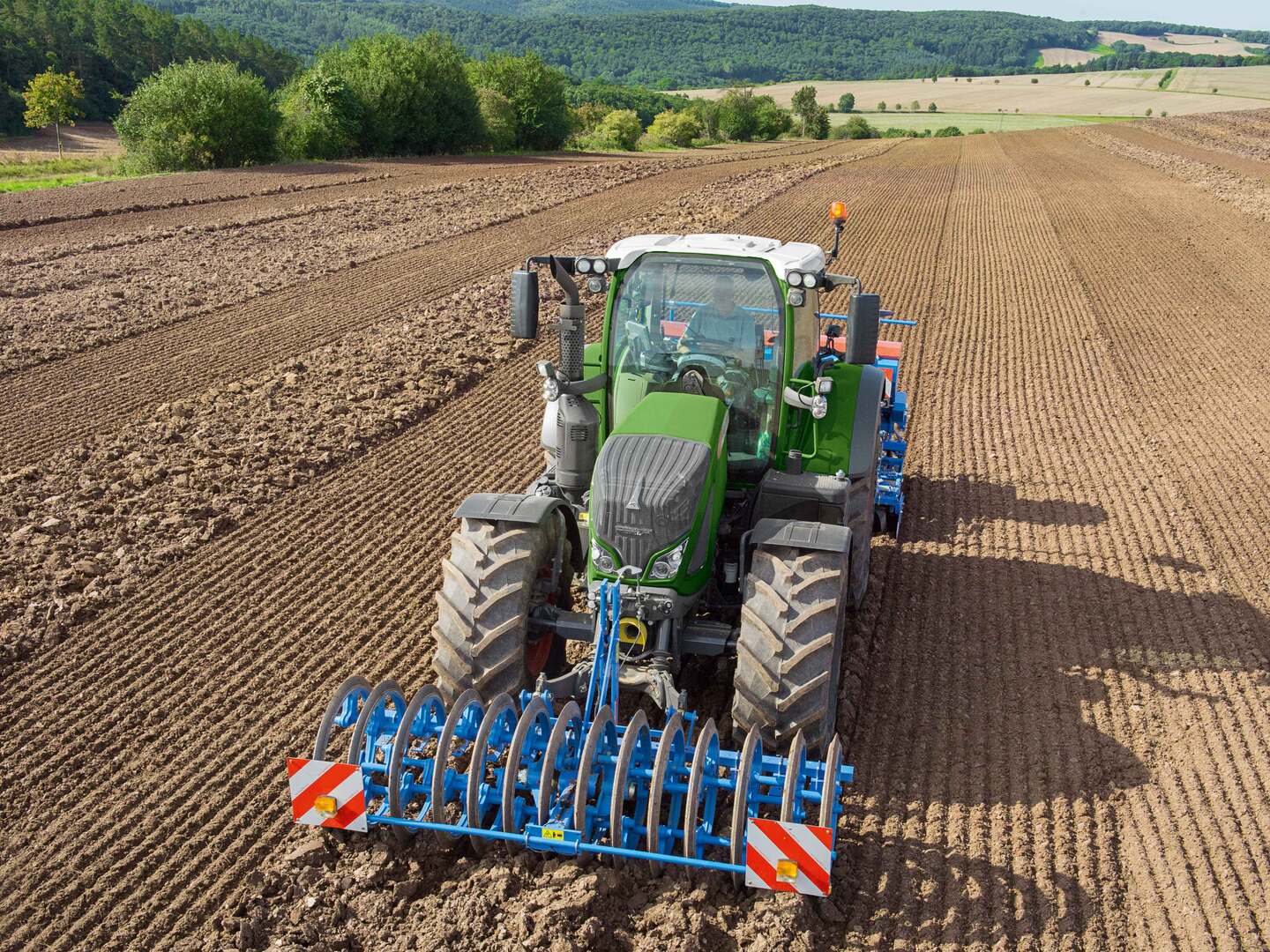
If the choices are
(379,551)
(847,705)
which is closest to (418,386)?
(379,551)

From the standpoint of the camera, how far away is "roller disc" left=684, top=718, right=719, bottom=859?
4.30m

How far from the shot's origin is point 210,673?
6.43m

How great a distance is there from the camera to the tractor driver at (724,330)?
6.04 metres

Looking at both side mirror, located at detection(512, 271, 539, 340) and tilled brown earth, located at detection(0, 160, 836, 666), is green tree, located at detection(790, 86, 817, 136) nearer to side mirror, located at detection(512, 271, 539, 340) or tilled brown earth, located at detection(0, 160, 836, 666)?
tilled brown earth, located at detection(0, 160, 836, 666)

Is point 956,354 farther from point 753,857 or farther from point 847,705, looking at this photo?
point 753,857

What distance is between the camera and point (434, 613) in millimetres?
7141

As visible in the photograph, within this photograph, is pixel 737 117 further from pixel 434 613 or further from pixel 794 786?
pixel 794 786

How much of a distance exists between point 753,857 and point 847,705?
1.86 m

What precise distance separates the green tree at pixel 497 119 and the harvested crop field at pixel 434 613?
30.2 meters

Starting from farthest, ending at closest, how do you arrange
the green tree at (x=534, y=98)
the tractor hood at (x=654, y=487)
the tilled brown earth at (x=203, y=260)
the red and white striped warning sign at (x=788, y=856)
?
the green tree at (x=534, y=98)
the tilled brown earth at (x=203, y=260)
the tractor hood at (x=654, y=487)
the red and white striped warning sign at (x=788, y=856)

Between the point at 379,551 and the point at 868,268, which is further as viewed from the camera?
the point at 868,268

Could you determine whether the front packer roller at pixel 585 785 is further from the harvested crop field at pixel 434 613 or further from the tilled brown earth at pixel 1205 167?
the tilled brown earth at pixel 1205 167

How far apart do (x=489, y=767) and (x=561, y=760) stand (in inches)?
21.9

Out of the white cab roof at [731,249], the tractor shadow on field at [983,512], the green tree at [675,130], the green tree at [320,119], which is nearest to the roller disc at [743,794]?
the white cab roof at [731,249]
